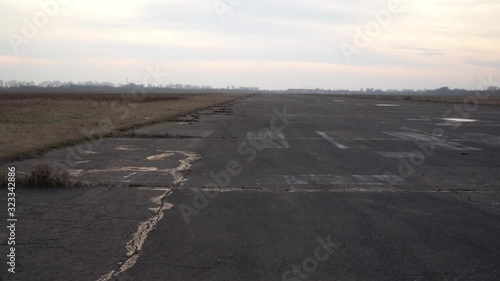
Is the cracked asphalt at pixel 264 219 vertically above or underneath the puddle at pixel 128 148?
above

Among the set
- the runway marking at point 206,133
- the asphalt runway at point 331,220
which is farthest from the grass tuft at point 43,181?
the runway marking at point 206,133

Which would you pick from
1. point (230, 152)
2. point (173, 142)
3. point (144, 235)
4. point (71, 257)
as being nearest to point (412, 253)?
point (144, 235)

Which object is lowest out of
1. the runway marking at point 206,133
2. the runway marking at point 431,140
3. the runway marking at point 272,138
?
the runway marking at point 206,133

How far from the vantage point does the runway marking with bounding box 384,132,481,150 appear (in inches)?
576

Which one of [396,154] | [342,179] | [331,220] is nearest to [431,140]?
[396,154]

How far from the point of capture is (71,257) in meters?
4.74

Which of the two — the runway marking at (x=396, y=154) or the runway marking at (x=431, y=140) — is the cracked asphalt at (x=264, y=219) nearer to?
the runway marking at (x=396, y=154)

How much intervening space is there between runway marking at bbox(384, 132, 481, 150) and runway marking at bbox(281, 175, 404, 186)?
6303 millimetres

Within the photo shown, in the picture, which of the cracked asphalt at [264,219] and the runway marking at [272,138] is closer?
the cracked asphalt at [264,219]

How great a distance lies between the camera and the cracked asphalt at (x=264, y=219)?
455 cm

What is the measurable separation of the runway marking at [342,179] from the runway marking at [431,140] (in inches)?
248

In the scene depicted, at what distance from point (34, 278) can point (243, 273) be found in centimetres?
200

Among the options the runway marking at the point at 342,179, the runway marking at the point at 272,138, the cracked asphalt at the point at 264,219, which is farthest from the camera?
the runway marking at the point at 272,138

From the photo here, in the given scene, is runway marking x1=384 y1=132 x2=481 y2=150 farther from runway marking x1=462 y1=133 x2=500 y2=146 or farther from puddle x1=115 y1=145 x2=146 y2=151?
puddle x1=115 y1=145 x2=146 y2=151
